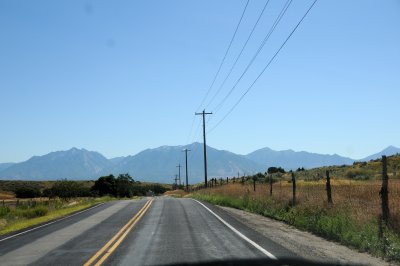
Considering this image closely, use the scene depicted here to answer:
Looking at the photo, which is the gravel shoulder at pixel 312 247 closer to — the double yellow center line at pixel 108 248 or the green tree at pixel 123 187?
the double yellow center line at pixel 108 248

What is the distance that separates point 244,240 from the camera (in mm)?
14211

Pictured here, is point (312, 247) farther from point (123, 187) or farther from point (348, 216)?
point (123, 187)

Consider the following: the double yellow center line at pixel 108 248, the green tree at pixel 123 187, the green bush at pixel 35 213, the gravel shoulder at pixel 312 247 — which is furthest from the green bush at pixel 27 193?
the gravel shoulder at pixel 312 247

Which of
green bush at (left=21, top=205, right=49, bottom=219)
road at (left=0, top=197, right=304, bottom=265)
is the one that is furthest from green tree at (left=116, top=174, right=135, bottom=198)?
road at (left=0, top=197, right=304, bottom=265)

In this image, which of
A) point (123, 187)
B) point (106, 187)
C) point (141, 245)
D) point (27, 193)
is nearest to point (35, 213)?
point (141, 245)

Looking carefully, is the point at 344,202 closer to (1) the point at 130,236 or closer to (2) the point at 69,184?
(1) the point at 130,236

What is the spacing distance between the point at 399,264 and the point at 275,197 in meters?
15.7

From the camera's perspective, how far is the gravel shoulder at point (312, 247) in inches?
437

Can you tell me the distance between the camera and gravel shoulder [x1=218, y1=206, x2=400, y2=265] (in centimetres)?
1110

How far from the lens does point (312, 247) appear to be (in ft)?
42.5

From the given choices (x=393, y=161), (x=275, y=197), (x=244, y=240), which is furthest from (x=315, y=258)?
(x=393, y=161)

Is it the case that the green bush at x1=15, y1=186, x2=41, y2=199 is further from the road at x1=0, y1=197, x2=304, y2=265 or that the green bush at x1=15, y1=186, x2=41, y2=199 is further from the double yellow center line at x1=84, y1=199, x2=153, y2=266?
the double yellow center line at x1=84, y1=199, x2=153, y2=266

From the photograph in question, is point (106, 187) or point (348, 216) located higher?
point (106, 187)

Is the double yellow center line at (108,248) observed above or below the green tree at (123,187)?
below
